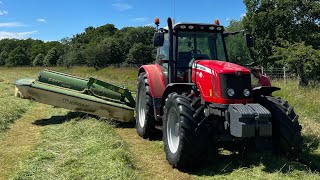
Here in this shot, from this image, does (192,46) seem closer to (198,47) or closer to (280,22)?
(198,47)

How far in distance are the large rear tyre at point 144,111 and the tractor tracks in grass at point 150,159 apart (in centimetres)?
19

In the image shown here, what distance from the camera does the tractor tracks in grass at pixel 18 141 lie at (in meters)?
6.06

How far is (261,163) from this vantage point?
5.40 meters

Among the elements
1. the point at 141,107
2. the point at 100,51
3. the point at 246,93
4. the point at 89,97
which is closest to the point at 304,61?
the point at 141,107

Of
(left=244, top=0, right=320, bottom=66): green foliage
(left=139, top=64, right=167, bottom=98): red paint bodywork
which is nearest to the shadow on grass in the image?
(left=139, top=64, right=167, bottom=98): red paint bodywork

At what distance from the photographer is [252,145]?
6.07m

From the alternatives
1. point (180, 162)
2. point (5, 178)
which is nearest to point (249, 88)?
point (180, 162)

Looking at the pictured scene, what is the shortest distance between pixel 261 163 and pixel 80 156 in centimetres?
292

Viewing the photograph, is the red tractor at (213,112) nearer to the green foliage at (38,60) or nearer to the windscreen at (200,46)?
the windscreen at (200,46)

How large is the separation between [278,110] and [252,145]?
72 centimetres

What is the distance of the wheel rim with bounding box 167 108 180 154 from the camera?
597 centimetres

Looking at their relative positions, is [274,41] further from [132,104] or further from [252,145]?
[252,145]

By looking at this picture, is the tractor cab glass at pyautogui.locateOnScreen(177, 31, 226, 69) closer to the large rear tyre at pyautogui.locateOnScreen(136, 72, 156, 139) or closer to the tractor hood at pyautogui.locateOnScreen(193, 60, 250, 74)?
the tractor hood at pyautogui.locateOnScreen(193, 60, 250, 74)

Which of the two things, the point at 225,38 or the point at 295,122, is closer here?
the point at 295,122
